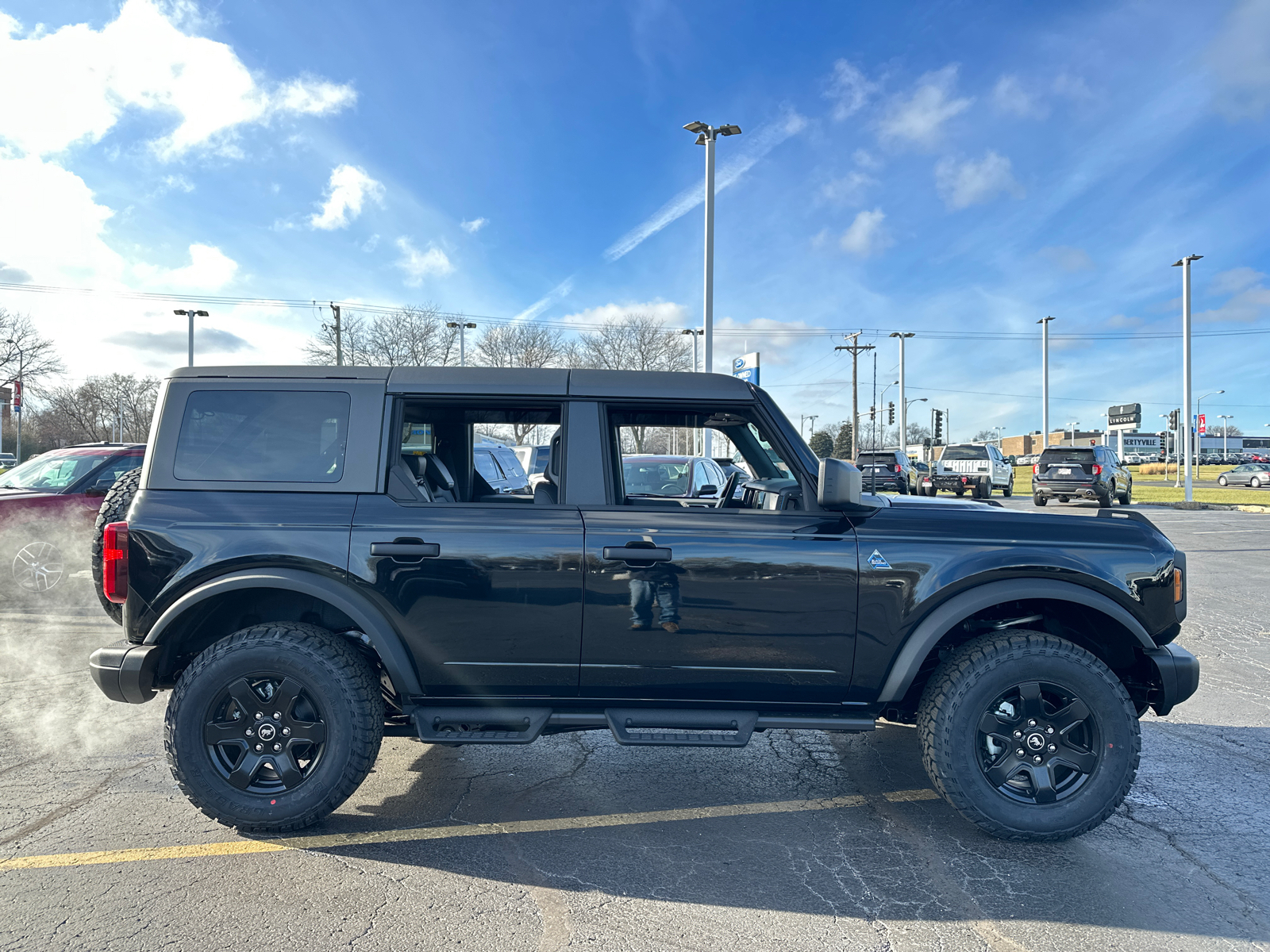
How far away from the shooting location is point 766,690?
3332mm

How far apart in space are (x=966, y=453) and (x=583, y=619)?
2918 centimetres

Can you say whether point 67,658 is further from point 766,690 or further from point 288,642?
point 766,690

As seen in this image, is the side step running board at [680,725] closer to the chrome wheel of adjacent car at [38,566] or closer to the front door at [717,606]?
the front door at [717,606]

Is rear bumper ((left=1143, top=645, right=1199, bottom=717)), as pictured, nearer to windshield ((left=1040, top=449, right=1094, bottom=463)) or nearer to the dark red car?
the dark red car

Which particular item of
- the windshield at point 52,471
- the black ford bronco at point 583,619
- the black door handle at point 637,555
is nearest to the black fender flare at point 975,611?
the black ford bronco at point 583,619

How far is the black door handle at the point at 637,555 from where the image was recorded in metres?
3.24

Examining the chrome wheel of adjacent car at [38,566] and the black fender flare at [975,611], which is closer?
the black fender flare at [975,611]

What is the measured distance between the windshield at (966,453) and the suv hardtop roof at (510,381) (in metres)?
28.2

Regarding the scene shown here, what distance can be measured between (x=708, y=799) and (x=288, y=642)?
205 centimetres

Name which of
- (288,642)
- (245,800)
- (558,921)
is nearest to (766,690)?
(558,921)

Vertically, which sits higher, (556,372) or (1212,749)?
(556,372)

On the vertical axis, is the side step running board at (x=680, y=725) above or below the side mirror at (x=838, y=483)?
below

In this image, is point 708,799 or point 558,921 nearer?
point 558,921

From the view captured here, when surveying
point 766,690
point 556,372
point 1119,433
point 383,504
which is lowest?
point 766,690
